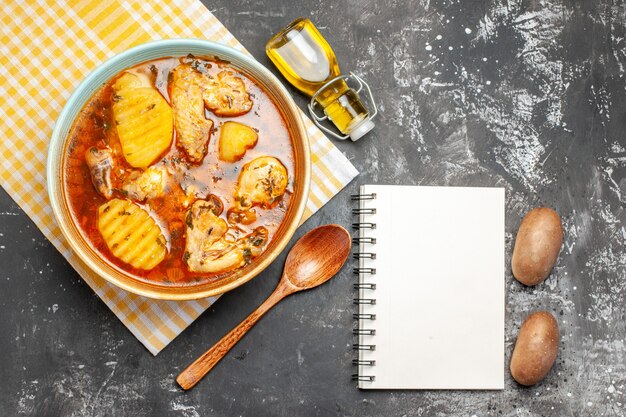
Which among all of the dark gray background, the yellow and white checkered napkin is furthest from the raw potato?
the yellow and white checkered napkin

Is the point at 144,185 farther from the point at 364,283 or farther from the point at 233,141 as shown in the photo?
the point at 364,283

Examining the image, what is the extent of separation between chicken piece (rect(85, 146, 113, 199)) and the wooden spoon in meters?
0.57

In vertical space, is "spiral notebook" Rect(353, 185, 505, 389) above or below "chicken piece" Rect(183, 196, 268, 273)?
below

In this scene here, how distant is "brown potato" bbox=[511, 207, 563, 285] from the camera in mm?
2047

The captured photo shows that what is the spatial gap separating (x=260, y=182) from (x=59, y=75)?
702 millimetres

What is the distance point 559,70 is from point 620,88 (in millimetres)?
209

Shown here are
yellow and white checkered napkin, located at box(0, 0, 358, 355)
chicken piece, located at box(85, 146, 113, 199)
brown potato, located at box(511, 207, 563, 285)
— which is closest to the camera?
chicken piece, located at box(85, 146, 113, 199)

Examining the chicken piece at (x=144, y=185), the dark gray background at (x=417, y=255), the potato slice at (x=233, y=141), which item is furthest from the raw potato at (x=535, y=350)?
the chicken piece at (x=144, y=185)

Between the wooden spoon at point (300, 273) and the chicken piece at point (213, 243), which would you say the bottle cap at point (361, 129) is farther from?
the chicken piece at point (213, 243)

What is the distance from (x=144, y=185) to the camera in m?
1.75

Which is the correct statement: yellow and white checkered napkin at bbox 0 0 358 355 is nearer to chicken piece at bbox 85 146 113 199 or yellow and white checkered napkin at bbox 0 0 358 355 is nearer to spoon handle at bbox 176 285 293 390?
spoon handle at bbox 176 285 293 390

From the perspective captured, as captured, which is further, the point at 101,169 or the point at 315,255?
the point at 315,255

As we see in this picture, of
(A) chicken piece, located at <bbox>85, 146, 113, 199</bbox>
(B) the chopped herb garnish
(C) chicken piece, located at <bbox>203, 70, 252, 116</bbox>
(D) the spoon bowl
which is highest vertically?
(A) chicken piece, located at <bbox>85, 146, 113, 199</bbox>

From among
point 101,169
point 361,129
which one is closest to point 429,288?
point 361,129
